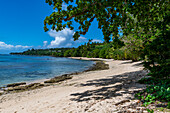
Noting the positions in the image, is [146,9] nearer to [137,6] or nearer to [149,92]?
[137,6]

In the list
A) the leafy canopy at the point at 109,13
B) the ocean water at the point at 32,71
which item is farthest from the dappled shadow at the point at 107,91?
the ocean water at the point at 32,71

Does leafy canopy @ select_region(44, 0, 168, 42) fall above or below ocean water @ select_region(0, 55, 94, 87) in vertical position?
above

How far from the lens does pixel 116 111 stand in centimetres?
406

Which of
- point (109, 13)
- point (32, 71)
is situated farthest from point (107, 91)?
point (32, 71)

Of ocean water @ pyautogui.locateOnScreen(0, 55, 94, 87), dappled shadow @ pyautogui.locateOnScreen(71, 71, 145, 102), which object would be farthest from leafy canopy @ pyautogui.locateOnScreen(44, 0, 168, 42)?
ocean water @ pyautogui.locateOnScreen(0, 55, 94, 87)

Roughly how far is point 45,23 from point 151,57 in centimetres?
656

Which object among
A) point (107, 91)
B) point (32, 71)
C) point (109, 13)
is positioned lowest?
point (32, 71)

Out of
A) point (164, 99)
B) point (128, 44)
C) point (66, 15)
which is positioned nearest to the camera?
point (164, 99)

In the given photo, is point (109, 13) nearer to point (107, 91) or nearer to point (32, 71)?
point (107, 91)

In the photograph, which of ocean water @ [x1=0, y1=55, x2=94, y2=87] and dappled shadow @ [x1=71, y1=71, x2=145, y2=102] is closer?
dappled shadow @ [x1=71, y1=71, x2=145, y2=102]

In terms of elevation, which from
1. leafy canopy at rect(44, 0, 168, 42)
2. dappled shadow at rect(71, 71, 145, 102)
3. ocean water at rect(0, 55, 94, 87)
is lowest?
ocean water at rect(0, 55, 94, 87)

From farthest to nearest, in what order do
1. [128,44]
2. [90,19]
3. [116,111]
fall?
[128,44], [90,19], [116,111]

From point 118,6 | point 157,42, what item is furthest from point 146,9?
point 157,42

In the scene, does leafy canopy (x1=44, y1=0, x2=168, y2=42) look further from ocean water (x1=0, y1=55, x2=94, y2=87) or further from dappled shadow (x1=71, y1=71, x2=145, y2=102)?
ocean water (x1=0, y1=55, x2=94, y2=87)
